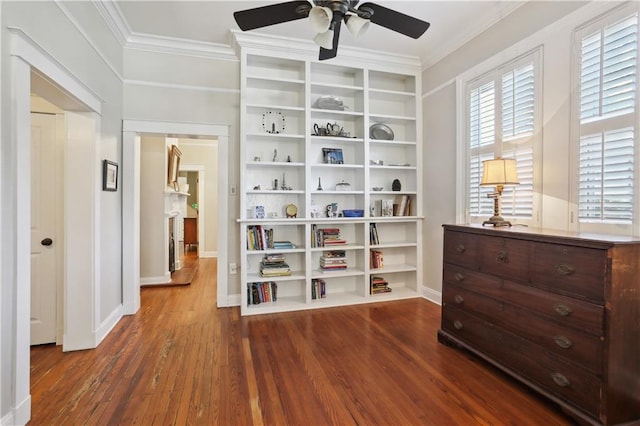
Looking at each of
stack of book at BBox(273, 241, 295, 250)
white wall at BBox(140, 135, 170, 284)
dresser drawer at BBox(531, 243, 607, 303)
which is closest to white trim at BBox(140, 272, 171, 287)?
white wall at BBox(140, 135, 170, 284)

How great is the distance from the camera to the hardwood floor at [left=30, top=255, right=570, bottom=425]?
1.83m

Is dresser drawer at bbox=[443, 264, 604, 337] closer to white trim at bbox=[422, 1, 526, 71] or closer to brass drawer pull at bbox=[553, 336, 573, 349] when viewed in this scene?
brass drawer pull at bbox=[553, 336, 573, 349]

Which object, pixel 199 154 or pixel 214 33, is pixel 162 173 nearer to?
pixel 214 33

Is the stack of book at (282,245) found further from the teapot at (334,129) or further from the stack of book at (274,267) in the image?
the teapot at (334,129)

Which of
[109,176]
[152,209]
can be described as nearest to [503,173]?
[109,176]

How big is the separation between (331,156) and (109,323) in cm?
298

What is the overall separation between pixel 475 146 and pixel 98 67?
374cm

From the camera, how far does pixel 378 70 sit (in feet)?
13.1

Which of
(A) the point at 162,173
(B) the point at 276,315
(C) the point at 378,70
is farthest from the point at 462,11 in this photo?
(A) the point at 162,173

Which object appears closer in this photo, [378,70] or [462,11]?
[462,11]

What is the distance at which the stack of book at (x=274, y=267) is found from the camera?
3652 millimetres

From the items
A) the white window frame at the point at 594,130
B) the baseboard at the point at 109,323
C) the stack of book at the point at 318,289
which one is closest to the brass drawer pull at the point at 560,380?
the white window frame at the point at 594,130

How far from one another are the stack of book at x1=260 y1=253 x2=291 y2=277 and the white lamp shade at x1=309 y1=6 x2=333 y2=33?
100.0 inches

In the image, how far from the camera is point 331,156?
397 centimetres
